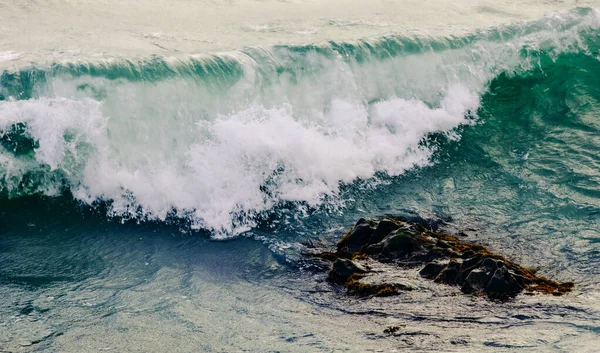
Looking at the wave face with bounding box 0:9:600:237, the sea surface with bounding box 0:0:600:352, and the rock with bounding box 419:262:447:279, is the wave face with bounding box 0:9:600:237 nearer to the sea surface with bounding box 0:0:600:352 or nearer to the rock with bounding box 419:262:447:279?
the sea surface with bounding box 0:0:600:352

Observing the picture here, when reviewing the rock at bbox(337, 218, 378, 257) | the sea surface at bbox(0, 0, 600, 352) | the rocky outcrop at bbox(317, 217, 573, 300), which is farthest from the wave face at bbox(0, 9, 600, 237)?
the rocky outcrop at bbox(317, 217, 573, 300)

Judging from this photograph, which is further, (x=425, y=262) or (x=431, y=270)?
(x=425, y=262)

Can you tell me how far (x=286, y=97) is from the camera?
11.3 m

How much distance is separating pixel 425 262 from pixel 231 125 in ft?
12.4

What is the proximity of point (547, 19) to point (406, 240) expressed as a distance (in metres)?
8.82

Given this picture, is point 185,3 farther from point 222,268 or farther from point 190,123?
point 222,268

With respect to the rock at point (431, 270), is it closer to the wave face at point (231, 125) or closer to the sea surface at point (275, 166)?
the sea surface at point (275, 166)

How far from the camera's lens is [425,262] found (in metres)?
7.70

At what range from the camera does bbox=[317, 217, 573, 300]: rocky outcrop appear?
7102 millimetres

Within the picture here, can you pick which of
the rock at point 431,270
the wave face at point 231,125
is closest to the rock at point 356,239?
the rock at point 431,270

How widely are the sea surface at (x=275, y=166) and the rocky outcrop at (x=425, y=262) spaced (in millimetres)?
196

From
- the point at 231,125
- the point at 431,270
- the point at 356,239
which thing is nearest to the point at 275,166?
the point at 231,125

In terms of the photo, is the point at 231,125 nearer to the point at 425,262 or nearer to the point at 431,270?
→ the point at 425,262

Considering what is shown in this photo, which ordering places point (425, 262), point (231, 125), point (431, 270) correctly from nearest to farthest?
point (431, 270)
point (425, 262)
point (231, 125)
